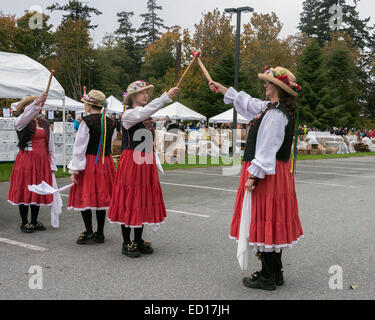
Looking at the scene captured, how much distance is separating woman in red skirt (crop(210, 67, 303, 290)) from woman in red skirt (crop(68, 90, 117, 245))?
1.97 metres

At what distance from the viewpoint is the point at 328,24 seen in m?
64.6

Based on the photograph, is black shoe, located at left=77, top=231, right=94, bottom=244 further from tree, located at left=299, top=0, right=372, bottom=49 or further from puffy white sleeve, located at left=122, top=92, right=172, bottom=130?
tree, located at left=299, top=0, right=372, bottom=49

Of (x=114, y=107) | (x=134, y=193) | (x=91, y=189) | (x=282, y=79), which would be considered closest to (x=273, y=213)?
(x=282, y=79)

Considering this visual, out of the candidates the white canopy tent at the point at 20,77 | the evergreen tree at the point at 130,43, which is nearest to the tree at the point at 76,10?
the evergreen tree at the point at 130,43

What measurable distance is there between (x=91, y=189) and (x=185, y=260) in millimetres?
1483

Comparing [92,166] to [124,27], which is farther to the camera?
[124,27]

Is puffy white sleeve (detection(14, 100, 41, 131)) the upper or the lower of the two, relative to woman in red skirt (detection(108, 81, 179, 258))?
upper

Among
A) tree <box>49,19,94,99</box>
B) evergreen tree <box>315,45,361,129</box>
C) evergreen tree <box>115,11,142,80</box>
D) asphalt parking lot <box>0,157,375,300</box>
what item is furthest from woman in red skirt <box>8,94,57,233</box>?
evergreen tree <box>115,11,142,80</box>

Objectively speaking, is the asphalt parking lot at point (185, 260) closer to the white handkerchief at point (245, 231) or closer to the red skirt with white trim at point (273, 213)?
the white handkerchief at point (245, 231)

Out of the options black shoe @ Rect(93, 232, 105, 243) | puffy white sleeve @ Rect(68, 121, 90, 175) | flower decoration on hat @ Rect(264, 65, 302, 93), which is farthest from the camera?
black shoe @ Rect(93, 232, 105, 243)

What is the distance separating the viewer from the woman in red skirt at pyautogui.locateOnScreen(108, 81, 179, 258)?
4484mm

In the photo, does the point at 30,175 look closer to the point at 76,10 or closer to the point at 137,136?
the point at 137,136

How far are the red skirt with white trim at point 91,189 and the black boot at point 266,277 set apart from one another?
2.18 m
